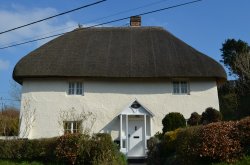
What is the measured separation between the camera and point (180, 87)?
23219mm

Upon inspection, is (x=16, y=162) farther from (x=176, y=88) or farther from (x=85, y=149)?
(x=176, y=88)

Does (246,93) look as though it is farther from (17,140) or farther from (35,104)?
(17,140)

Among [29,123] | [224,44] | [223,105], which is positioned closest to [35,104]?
[29,123]

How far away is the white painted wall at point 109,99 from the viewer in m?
22.6

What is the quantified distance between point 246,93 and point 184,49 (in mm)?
10095

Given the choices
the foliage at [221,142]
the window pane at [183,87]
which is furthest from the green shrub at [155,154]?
the window pane at [183,87]

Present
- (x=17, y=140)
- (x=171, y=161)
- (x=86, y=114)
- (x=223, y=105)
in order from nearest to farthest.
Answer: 1. (x=171, y=161)
2. (x=17, y=140)
3. (x=86, y=114)
4. (x=223, y=105)

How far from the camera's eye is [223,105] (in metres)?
31.1

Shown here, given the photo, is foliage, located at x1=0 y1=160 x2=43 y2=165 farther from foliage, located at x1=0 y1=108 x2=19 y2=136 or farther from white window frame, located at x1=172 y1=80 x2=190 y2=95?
white window frame, located at x1=172 y1=80 x2=190 y2=95

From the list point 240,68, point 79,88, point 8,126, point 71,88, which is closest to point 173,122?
point 79,88

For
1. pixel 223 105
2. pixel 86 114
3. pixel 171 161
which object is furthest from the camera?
pixel 223 105

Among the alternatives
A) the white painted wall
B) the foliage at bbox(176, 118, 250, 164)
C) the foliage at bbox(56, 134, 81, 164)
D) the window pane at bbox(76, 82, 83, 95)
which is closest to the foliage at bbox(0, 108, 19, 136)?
the white painted wall

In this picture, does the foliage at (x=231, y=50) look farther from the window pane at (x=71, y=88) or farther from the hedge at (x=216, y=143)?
the hedge at (x=216, y=143)

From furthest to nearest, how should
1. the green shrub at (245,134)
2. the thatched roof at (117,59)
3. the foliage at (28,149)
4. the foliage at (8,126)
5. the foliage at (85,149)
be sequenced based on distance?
the thatched roof at (117,59) → the foliage at (8,126) → the foliage at (28,149) → the foliage at (85,149) → the green shrub at (245,134)
